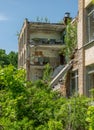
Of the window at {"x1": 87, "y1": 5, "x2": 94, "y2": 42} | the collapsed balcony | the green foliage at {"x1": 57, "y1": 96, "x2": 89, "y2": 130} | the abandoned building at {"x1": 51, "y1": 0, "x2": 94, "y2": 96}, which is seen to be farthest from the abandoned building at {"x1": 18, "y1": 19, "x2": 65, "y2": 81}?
the green foliage at {"x1": 57, "y1": 96, "x2": 89, "y2": 130}

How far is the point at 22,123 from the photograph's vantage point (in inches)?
608

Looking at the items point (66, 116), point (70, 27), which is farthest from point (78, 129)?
point (70, 27)

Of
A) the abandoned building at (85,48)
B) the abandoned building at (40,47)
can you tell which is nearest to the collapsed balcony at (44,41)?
the abandoned building at (40,47)

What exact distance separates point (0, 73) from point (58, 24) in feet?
135

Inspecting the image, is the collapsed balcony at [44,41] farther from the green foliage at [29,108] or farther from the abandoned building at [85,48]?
the green foliage at [29,108]

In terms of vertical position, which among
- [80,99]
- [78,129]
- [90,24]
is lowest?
[78,129]

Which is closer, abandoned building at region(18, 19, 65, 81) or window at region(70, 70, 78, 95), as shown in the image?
window at region(70, 70, 78, 95)

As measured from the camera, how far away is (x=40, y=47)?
178 feet

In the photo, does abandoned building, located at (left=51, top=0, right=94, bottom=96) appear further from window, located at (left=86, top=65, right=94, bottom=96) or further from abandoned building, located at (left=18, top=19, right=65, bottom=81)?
abandoned building, located at (left=18, top=19, right=65, bottom=81)

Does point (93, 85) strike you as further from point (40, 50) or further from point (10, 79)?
point (40, 50)

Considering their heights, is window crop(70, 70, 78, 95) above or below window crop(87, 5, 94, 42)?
below

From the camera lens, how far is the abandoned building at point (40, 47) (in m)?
54.2

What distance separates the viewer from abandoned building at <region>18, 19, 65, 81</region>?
178 ft

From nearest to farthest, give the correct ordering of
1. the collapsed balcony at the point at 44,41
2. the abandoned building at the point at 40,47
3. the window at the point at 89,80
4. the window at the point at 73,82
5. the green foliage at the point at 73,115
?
1. the green foliage at the point at 73,115
2. the window at the point at 89,80
3. the window at the point at 73,82
4. the abandoned building at the point at 40,47
5. the collapsed balcony at the point at 44,41
